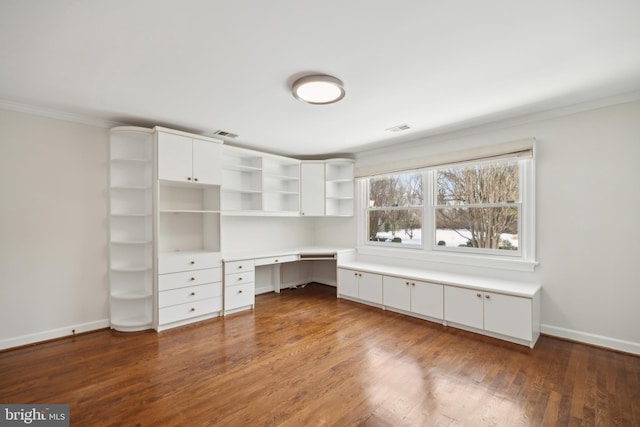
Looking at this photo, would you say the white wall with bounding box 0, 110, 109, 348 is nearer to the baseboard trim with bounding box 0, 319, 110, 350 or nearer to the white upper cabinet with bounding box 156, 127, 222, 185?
the baseboard trim with bounding box 0, 319, 110, 350

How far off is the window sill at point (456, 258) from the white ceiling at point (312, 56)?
172 cm

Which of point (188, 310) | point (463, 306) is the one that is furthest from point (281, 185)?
point (463, 306)

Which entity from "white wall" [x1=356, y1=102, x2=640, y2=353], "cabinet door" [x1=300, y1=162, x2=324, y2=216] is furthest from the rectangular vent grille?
"white wall" [x1=356, y1=102, x2=640, y2=353]

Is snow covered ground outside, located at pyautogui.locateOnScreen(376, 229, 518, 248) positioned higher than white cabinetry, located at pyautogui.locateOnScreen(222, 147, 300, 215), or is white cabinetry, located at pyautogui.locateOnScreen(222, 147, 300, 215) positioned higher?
white cabinetry, located at pyautogui.locateOnScreen(222, 147, 300, 215)

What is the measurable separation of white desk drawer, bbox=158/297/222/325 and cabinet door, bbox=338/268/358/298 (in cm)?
185

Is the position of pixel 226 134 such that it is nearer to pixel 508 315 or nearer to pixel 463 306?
pixel 463 306

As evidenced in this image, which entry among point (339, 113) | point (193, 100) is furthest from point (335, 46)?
point (193, 100)

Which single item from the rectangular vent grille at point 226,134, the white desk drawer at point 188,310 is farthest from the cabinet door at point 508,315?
the rectangular vent grille at point 226,134

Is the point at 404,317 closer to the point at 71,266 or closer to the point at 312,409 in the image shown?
the point at 312,409

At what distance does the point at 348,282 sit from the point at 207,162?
2717 mm

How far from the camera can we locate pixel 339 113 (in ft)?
10.7

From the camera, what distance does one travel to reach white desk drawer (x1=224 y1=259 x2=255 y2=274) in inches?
156

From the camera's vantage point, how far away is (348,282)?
180 inches

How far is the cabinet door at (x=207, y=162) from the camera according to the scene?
147 inches
